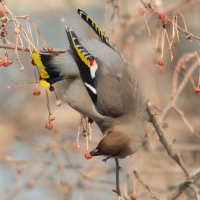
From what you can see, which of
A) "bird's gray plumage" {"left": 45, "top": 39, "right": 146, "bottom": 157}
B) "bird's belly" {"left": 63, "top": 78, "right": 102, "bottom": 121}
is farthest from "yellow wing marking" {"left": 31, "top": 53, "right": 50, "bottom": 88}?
"bird's belly" {"left": 63, "top": 78, "right": 102, "bottom": 121}

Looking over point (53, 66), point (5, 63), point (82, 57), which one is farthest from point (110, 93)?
point (5, 63)

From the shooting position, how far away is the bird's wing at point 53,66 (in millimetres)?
3775

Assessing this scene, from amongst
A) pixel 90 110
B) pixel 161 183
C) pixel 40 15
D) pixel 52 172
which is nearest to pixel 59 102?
pixel 90 110

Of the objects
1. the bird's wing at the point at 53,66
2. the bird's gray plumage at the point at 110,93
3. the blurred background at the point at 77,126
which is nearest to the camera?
the bird's wing at the point at 53,66

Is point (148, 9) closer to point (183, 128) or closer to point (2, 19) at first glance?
point (2, 19)

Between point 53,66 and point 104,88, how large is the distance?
0.35m

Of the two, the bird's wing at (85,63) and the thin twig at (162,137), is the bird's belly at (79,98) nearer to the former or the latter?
the bird's wing at (85,63)

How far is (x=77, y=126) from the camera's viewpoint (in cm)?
688

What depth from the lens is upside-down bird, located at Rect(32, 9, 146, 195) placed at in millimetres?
3979

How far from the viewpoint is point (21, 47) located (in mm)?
3615

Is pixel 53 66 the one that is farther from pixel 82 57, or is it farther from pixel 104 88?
pixel 104 88

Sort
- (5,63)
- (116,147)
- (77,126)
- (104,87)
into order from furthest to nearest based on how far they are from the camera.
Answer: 1. (77,126)
2. (104,87)
3. (116,147)
4. (5,63)

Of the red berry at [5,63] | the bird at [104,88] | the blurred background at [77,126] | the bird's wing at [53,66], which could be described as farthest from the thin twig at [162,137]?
the red berry at [5,63]

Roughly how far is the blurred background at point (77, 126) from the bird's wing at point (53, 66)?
8.6 inches
